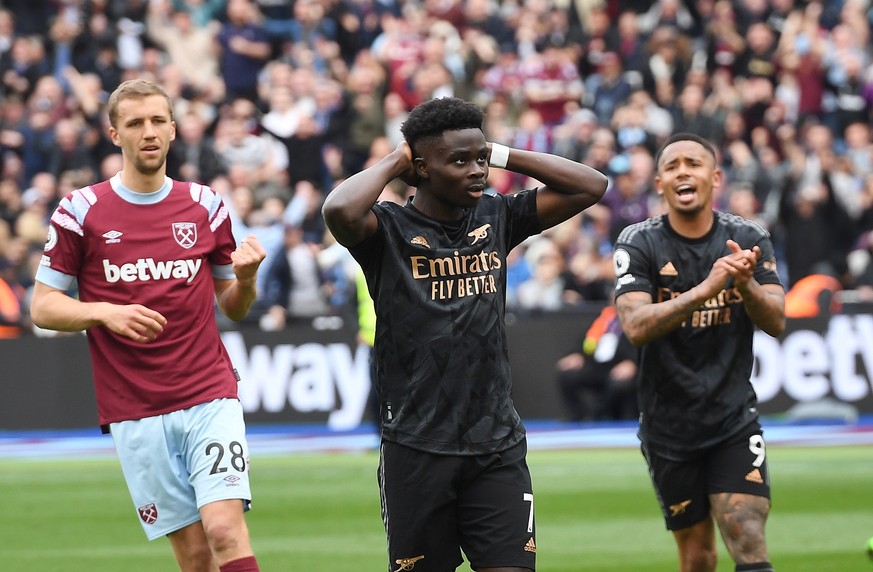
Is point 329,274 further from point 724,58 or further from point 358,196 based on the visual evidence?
point 358,196

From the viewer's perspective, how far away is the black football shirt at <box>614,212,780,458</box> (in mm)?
7055

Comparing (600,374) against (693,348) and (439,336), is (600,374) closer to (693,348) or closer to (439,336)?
(693,348)

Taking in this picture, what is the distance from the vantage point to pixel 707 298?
6629mm

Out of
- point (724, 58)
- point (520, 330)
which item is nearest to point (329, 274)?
point (520, 330)

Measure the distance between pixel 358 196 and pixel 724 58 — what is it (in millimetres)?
17371

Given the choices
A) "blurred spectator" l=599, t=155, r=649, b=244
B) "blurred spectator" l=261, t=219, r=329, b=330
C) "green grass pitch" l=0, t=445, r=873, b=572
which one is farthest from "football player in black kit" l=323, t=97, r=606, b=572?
"blurred spectator" l=599, t=155, r=649, b=244

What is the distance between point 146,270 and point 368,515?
214 inches

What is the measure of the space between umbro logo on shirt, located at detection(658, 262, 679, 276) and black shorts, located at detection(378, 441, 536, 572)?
170cm

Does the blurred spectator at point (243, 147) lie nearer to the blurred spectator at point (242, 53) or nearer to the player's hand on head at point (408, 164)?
the blurred spectator at point (242, 53)

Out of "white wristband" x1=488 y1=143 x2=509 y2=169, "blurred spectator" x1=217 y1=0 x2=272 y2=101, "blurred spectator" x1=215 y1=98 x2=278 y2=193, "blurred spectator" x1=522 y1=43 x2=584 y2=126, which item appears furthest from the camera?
"blurred spectator" x1=217 y1=0 x2=272 y2=101

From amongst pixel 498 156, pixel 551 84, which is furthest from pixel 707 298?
pixel 551 84

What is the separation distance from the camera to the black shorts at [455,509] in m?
5.83

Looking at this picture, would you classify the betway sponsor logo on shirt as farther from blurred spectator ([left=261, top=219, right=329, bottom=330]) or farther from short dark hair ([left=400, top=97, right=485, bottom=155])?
blurred spectator ([left=261, top=219, right=329, bottom=330])

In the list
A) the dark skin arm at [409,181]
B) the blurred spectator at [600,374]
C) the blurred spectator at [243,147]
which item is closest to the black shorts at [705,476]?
the dark skin arm at [409,181]
